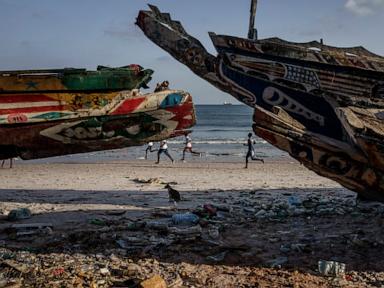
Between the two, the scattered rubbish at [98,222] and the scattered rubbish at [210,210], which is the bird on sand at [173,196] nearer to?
the scattered rubbish at [210,210]

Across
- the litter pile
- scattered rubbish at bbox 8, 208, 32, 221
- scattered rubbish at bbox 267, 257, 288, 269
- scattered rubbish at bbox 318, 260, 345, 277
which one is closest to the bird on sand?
the litter pile

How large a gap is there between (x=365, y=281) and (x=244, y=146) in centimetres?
2932

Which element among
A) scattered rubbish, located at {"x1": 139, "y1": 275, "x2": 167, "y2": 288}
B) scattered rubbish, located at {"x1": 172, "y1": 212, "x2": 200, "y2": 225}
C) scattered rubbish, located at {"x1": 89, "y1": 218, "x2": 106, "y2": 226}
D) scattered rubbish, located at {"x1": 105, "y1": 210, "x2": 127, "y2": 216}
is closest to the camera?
scattered rubbish, located at {"x1": 139, "y1": 275, "x2": 167, "y2": 288}

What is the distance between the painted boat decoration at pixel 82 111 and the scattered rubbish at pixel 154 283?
2.18m

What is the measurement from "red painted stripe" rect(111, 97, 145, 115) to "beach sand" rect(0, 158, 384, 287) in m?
2.02

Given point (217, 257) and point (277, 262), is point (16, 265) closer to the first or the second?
point (217, 257)

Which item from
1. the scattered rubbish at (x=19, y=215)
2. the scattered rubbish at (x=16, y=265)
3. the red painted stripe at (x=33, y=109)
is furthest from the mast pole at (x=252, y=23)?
the scattered rubbish at (x=16, y=265)

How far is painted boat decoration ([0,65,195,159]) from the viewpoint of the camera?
6.39 m

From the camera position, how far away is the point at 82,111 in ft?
21.5

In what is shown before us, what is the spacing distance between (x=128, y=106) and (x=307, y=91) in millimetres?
3894

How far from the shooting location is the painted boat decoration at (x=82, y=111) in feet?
21.0

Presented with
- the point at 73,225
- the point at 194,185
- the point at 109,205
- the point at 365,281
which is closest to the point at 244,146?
the point at 194,185

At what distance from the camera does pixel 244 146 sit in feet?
115

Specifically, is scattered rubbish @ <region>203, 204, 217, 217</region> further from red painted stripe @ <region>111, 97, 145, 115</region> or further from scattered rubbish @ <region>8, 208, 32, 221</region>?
scattered rubbish @ <region>8, 208, 32, 221</region>
